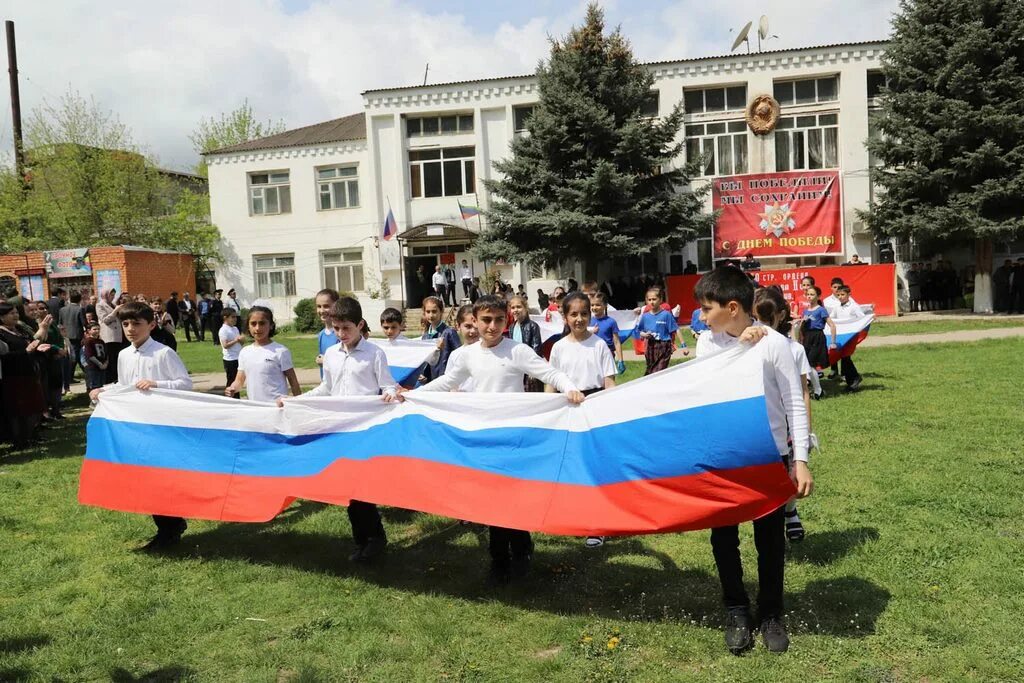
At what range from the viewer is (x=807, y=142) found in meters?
29.6

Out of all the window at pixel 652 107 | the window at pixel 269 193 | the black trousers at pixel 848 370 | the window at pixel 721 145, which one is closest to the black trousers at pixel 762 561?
the black trousers at pixel 848 370

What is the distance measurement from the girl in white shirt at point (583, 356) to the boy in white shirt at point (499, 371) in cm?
80

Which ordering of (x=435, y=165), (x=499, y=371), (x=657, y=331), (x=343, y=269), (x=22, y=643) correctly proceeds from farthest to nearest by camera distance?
(x=343, y=269), (x=435, y=165), (x=657, y=331), (x=499, y=371), (x=22, y=643)

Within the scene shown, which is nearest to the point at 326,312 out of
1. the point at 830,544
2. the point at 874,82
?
the point at 830,544

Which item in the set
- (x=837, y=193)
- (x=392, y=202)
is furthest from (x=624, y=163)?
(x=392, y=202)

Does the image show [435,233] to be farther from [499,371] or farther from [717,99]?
[499,371]

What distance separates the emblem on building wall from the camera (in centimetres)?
2939

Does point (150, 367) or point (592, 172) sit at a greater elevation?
point (592, 172)

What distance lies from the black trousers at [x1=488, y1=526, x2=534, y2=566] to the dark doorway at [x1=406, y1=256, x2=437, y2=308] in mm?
27207

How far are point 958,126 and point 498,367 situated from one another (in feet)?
78.7

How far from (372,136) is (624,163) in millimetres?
11277

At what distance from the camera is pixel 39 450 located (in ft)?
33.1

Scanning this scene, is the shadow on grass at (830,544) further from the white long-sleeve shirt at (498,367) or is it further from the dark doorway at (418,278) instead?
the dark doorway at (418,278)

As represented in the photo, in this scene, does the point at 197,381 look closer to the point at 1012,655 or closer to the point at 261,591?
the point at 261,591
